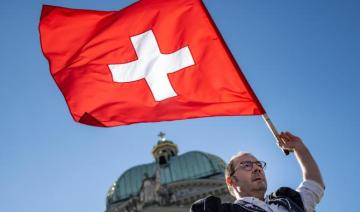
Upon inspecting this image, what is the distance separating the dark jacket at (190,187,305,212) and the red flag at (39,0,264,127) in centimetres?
193

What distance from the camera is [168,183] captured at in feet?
159

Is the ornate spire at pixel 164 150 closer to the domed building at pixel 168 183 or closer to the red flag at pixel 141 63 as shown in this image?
the domed building at pixel 168 183

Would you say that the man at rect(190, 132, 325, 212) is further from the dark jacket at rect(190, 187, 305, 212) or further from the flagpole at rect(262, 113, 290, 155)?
the flagpole at rect(262, 113, 290, 155)

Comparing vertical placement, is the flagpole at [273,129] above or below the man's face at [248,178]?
above

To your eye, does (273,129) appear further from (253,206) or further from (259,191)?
(253,206)

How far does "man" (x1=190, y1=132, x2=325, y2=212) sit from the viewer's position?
375 centimetres

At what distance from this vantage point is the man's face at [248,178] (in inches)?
159

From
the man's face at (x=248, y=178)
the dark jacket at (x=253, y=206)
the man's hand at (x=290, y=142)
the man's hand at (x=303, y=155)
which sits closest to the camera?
the dark jacket at (x=253, y=206)

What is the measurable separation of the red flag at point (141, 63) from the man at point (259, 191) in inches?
63.2

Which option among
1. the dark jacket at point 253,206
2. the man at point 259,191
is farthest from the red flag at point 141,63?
the dark jacket at point 253,206

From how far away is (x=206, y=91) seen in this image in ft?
20.3

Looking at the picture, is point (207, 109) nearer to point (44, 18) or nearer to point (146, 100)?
point (146, 100)

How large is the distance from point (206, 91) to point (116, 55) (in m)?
1.50

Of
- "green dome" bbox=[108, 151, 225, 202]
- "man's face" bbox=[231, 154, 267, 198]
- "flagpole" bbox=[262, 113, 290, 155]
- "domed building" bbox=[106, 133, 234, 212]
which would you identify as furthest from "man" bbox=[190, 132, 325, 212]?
"green dome" bbox=[108, 151, 225, 202]
